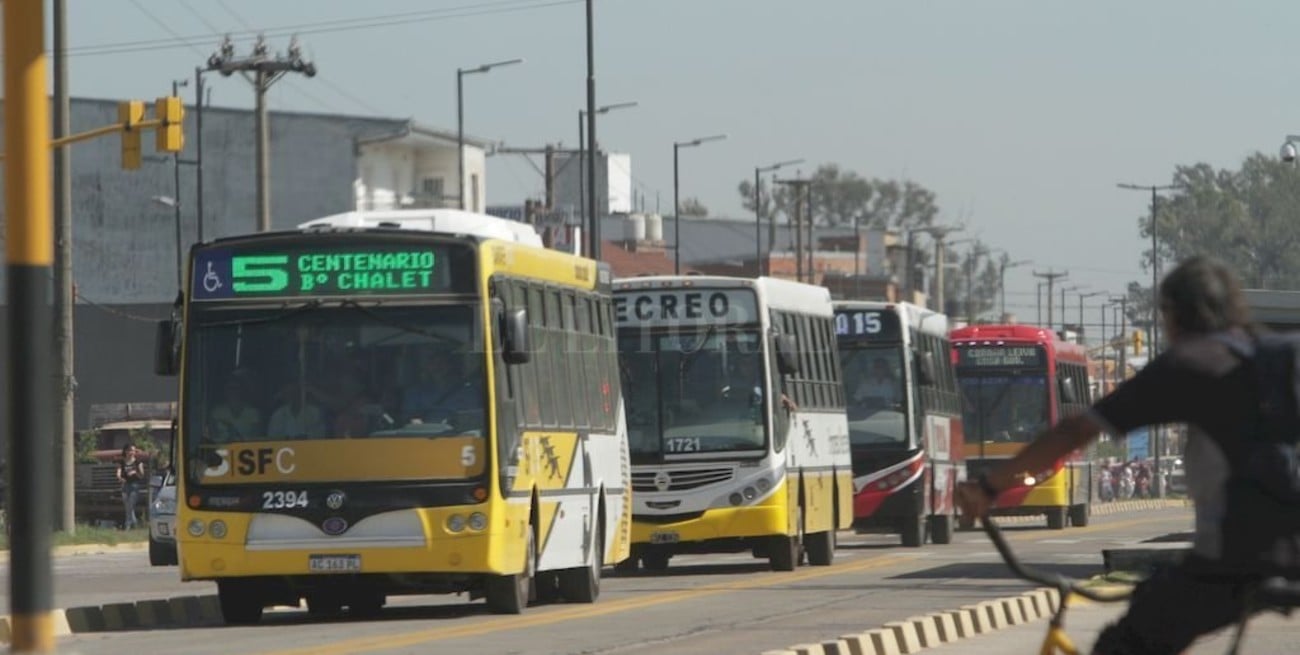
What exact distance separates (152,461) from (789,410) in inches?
1066

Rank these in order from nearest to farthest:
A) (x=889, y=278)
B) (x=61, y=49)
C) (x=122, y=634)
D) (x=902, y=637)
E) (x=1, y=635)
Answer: (x=902, y=637), (x=1, y=635), (x=122, y=634), (x=61, y=49), (x=889, y=278)

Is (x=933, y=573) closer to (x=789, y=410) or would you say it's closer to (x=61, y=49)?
(x=789, y=410)

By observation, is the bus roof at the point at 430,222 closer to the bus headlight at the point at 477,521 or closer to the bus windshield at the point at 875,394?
the bus headlight at the point at 477,521

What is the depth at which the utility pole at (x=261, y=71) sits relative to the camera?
45.9 meters

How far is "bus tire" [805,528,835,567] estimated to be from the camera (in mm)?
30891

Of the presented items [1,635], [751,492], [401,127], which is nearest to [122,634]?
[1,635]

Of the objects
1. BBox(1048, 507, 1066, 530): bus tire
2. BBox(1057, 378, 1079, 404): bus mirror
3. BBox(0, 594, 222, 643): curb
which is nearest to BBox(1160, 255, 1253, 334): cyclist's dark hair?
BBox(0, 594, 222, 643): curb

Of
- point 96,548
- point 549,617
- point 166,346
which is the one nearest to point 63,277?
point 96,548

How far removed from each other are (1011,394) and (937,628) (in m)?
29.5

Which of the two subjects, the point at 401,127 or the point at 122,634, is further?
the point at 401,127

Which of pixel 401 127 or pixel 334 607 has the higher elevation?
pixel 401 127

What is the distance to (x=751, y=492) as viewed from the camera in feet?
91.4

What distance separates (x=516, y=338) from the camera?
63.5 ft

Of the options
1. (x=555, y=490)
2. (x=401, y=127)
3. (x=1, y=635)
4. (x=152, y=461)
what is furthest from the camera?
(x=401, y=127)
